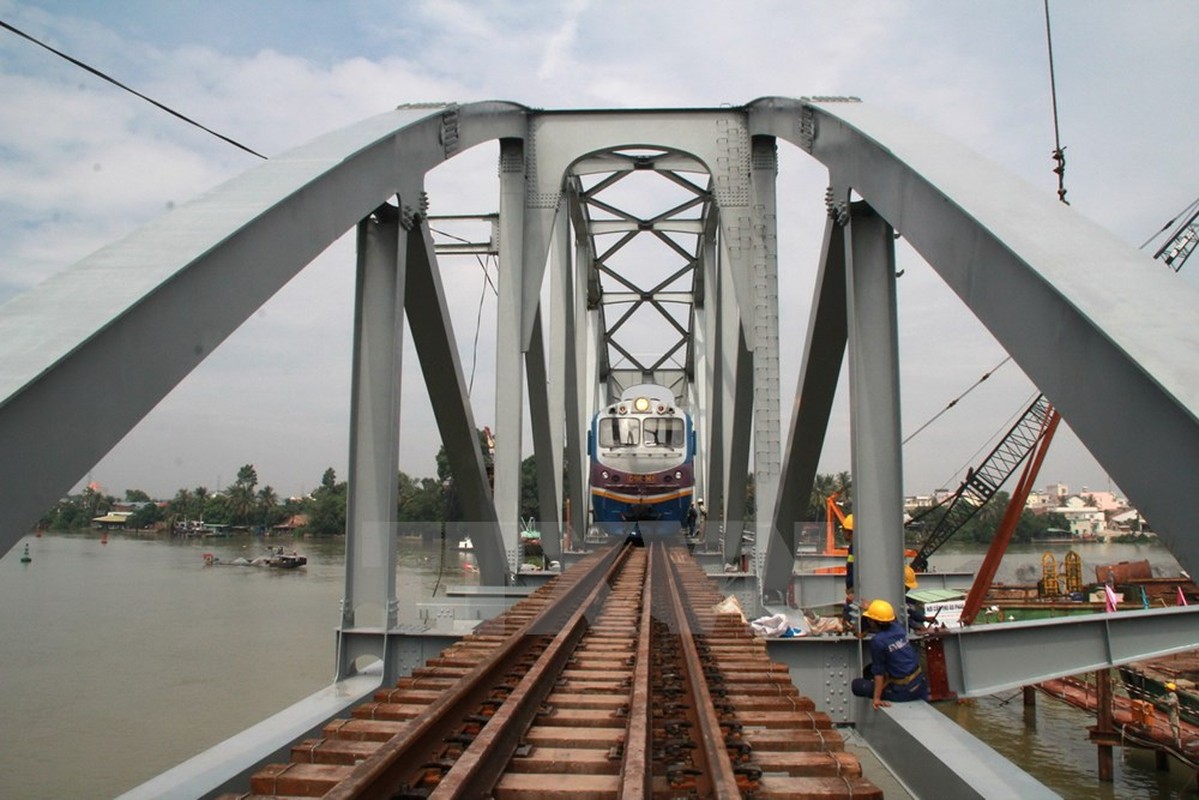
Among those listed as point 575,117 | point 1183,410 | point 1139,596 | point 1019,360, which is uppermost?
point 575,117

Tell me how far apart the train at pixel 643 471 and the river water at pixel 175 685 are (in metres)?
3.90

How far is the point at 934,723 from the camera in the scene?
5.04 meters

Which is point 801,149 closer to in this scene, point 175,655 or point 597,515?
point 597,515

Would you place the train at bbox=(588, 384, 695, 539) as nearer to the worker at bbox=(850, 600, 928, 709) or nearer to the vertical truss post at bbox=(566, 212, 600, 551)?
the vertical truss post at bbox=(566, 212, 600, 551)

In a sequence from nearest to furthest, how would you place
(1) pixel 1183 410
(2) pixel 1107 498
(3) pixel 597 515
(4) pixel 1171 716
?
(1) pixel 1183 410 < (4) pixel 1171 716 < (3) pixel 597 515 < (2) pixel 1107 498

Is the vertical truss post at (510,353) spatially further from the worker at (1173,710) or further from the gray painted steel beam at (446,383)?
the worker at (1173,710)

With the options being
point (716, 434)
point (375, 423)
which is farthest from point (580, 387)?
point (375, 423)

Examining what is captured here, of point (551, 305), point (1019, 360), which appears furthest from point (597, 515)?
point (1019, 360)

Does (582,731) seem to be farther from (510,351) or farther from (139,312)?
(510,351)

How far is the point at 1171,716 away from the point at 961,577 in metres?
3.99

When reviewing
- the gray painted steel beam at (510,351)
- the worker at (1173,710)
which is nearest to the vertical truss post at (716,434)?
the gray painted steel beam at (510,351)

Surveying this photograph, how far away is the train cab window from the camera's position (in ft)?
61.3

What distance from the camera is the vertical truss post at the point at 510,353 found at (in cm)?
1164

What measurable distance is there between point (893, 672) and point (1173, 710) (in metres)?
11.9
